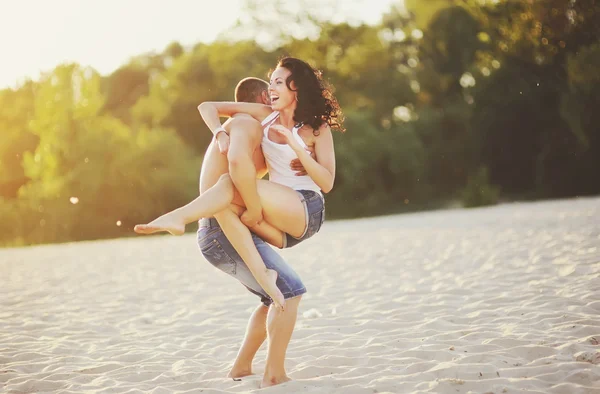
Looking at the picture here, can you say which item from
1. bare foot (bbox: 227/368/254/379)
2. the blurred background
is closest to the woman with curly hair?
bare foot (bbox: 227/368/254/379)

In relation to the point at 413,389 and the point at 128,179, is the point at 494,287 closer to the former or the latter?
the point at 413,389

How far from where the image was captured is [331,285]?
728 centimetres

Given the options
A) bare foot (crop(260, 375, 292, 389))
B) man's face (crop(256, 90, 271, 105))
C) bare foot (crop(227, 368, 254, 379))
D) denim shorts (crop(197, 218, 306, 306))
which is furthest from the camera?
bare foot (crop(227, 368, 254, 379))

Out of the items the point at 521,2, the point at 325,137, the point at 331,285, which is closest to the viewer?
the point at 325,137

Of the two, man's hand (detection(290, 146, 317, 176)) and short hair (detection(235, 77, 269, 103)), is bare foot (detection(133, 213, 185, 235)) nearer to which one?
man's hand (detection(290, 146, 317, 176))

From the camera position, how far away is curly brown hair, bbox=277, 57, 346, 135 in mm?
A: 3547

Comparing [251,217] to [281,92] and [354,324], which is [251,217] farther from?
[354,324]

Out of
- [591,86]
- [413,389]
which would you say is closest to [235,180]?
[413,389]

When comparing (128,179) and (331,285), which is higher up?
(128,179)

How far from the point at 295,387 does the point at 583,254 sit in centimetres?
479

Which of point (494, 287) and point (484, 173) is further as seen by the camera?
point (484, 173)

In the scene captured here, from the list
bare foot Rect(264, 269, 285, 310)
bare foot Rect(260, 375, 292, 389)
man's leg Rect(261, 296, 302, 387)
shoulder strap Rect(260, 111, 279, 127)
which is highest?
shoulder strap Rect(260, 111, 279, 127)

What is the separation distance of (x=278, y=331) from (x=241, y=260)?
393 millimetres

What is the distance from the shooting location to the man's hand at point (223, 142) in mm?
3396
